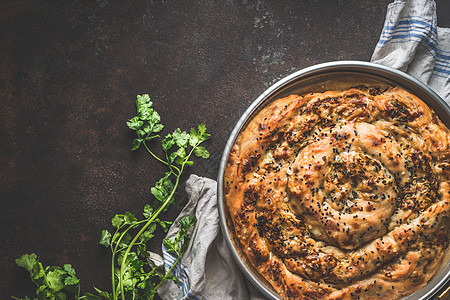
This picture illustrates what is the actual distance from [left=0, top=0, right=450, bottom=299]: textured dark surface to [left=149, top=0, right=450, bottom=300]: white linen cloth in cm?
23

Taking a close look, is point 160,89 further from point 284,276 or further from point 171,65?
point 284,276

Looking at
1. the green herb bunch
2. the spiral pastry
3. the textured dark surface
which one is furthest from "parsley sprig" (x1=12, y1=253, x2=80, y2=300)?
the spiral pastry

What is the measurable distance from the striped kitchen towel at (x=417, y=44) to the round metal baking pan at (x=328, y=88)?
1.11 feet

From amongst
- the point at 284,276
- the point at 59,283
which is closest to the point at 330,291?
the point at 284,276

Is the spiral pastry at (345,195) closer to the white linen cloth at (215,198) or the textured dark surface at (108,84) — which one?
the white linen cloth at (215,198)

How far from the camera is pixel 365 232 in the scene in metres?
3.09

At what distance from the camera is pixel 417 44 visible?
3576 mm

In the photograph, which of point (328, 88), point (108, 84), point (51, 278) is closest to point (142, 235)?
point (51, 278)

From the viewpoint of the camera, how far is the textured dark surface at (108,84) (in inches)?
152

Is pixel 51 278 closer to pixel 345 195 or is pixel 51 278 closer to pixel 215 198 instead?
pixel 215 198

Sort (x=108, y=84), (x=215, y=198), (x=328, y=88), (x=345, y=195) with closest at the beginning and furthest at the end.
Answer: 1. (x=345, y=195)
2. (x=328, y=88)
3. (x=215, y=198)
4. (x=108, y=84)

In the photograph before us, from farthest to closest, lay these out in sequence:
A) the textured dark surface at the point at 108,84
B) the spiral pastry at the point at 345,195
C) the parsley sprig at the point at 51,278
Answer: the textured dark surface at the point at 108,84, the parsley sprig at the point at 51,278, the spiral pastry at the point at 345,195

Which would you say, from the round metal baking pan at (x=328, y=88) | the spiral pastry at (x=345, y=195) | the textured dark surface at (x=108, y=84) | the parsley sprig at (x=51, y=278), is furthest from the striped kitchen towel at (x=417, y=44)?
the parsley sprig at (x=51, y=278)

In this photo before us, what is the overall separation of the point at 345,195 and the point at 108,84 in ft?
7.84
